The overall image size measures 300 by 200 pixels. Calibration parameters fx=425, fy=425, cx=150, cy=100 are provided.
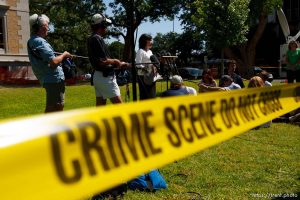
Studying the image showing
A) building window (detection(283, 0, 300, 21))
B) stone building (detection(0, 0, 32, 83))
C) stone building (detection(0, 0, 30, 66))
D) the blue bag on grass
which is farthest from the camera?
building window (detection(283, 0, 300, 21))

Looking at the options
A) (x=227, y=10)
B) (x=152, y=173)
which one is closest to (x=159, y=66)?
(x=152, y=173)

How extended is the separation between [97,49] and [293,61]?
23.2 feet

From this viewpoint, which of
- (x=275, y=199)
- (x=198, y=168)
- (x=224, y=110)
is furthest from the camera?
(x=198, y=168)

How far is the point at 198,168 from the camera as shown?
194 inches

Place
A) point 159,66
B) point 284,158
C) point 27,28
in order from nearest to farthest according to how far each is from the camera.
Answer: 1. point 284,158
2. point 159,66
3. point 27,28

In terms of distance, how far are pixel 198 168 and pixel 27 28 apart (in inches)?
949

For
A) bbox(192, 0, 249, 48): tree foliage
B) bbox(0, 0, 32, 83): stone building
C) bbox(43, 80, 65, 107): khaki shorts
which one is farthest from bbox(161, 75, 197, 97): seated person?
bbox(0, 0, 32, 83): stone building

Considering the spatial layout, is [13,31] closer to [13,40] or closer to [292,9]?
[13,40]

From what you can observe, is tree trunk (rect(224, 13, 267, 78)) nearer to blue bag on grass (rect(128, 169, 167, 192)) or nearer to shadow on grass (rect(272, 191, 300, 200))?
shadow on grass (rect(272, 191, 300, 200))

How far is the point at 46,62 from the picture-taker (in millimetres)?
4488

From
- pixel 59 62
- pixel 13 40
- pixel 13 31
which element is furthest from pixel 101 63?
pixel 13 31

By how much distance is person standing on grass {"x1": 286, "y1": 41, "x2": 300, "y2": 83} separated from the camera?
10016 mm

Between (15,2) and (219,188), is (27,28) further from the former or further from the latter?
(219,188)

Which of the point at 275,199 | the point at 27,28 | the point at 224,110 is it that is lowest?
the point at 275,199
